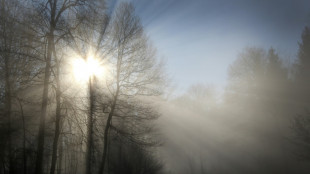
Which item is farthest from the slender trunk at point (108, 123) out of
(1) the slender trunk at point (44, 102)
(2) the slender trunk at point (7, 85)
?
(2) the slender trunk at point (7, 85)

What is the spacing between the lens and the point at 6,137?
7.57m

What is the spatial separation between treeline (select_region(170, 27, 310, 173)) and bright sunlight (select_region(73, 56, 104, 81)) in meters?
16.3

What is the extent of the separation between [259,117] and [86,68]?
19.1 metres

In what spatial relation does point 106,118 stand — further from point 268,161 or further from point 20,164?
point 268,161

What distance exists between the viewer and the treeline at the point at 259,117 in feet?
58.6

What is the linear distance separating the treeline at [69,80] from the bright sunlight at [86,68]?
0.17 m

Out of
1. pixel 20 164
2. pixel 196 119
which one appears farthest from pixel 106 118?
pixel 196 119

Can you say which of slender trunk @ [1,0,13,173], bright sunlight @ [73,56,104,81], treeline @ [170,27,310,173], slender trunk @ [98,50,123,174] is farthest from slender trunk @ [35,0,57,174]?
treeline @ [170,27,310,173]

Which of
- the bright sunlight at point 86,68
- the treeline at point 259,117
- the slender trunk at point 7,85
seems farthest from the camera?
the treeline at point 259,117

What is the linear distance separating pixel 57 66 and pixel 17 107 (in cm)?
406

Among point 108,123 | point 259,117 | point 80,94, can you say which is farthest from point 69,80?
point 259,117

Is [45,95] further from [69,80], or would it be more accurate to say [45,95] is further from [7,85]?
[7,85]

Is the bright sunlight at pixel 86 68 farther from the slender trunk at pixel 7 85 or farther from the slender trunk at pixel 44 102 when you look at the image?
the slender trunk at pixel 7 85

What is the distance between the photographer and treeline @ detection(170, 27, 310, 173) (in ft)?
58.6
